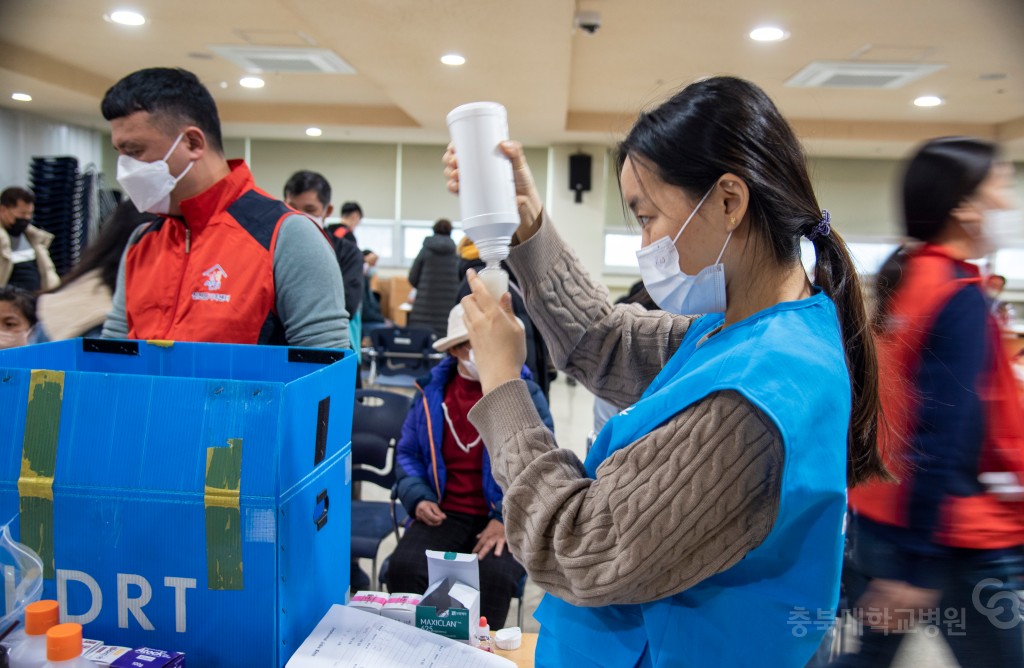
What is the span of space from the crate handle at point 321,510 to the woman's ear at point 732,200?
630 millimetres

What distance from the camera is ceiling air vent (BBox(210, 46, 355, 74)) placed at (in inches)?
224

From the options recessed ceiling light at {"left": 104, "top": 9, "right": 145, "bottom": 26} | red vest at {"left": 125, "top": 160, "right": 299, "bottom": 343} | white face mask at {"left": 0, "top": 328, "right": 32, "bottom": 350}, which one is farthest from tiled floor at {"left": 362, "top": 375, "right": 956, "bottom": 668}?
recessed ceiling light at {"left": 104, "top": 9, "right": 145, "bottom": 26}

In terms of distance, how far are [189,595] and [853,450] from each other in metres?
0.82

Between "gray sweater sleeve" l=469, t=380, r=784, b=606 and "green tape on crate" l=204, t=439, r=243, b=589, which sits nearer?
"gray sweater sleeve" l=469, t=380, r=784, b=606

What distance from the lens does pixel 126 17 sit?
16.7ft

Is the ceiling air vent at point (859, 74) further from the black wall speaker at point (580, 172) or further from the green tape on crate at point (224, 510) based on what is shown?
the green tape on crate at point (224, 510)

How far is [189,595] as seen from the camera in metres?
0.89

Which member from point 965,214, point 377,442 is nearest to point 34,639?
point 965,214

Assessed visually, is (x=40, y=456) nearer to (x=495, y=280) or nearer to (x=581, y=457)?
(x=495, y=280)

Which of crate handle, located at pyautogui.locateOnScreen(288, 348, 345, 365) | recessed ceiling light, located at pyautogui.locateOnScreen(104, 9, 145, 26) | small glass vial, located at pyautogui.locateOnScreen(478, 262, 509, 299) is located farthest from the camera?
recessed ceiling light, located at pyautogui.locateOnScreen(104, 9, 145, 26)

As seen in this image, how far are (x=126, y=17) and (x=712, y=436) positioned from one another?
5.71 metres

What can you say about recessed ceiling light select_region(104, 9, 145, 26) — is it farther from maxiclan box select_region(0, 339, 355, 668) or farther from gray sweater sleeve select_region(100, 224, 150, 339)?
maxiclan box select_region(0, 339, 355, 668)

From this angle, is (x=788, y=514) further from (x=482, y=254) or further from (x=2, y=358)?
(x=2, y=358)

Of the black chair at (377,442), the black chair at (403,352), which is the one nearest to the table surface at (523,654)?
the black chair at (377,442)
